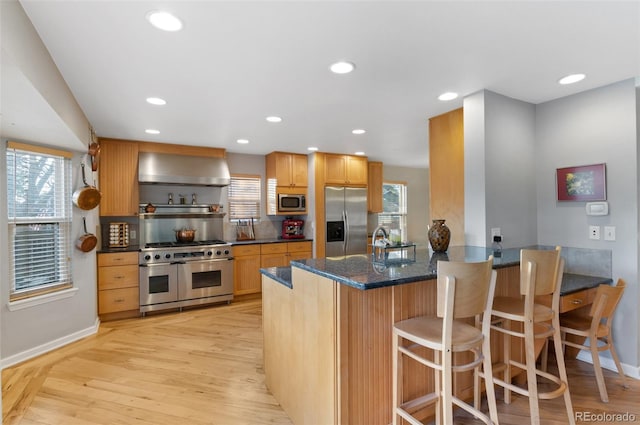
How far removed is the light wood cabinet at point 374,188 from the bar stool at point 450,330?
183 inches

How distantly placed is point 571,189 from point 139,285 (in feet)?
16.2

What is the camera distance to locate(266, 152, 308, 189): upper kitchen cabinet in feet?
17.4

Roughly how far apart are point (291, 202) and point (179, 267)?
6.63ft

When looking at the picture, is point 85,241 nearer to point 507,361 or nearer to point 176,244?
point 176,244

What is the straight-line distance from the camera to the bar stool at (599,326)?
222cm

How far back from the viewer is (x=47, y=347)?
10.4ft

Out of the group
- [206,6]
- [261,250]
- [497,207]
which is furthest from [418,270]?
[261,250]

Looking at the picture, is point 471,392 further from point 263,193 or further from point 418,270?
point 263,193

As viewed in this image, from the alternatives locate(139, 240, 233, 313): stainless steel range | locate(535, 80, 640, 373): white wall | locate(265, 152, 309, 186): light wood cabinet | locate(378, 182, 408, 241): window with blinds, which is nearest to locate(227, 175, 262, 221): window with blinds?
locate(265, 152, 309, 186): light wood cabinet

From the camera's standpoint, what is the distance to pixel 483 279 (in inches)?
60.7

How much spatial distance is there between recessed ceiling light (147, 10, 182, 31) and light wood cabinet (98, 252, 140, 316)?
10.8ft

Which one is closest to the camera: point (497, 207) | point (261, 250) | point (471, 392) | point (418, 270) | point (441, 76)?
point (418, 270)

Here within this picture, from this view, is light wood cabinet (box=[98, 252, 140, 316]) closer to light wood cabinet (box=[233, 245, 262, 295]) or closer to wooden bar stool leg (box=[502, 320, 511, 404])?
light wood cabinet (box=[233, 245, 262, 295])

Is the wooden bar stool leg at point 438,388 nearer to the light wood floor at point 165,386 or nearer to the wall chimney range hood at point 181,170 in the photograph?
the light wood floor at point 165,386
